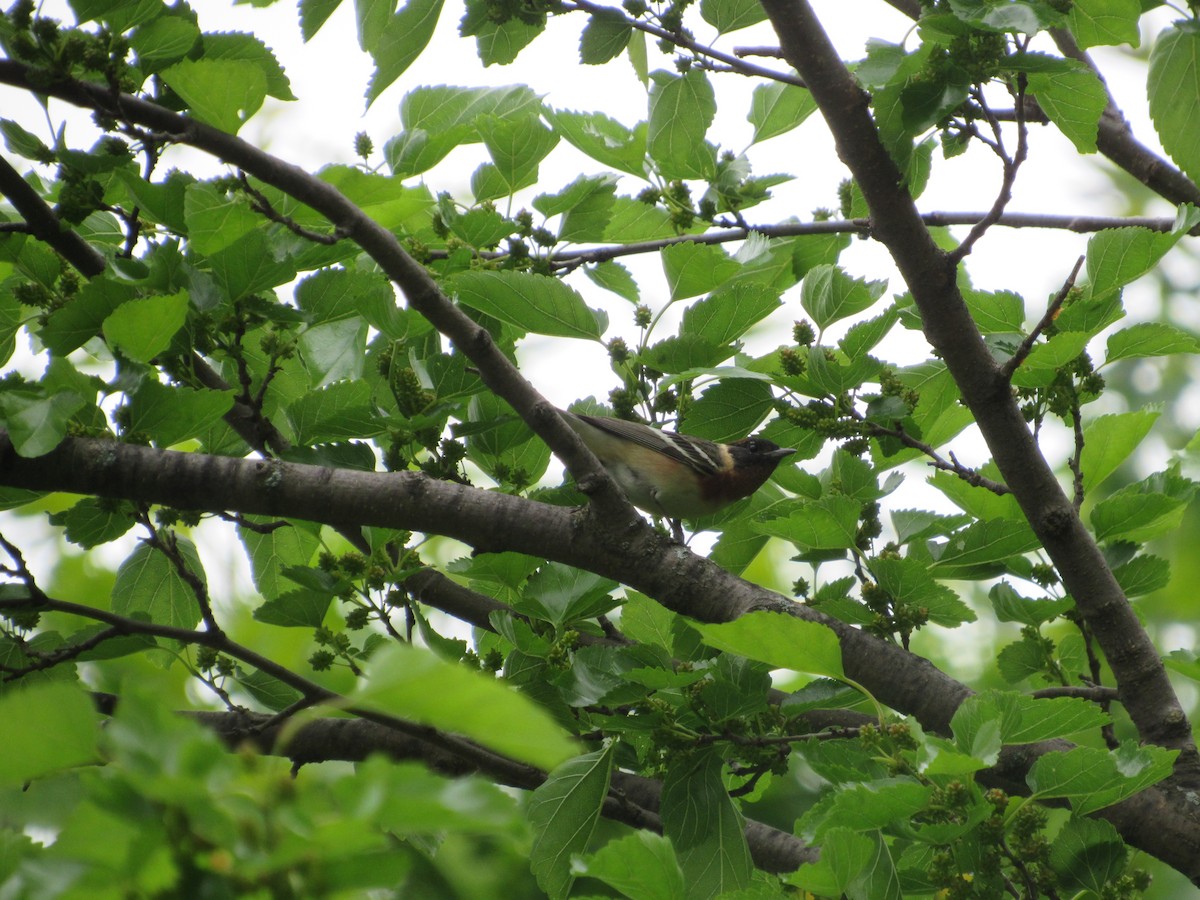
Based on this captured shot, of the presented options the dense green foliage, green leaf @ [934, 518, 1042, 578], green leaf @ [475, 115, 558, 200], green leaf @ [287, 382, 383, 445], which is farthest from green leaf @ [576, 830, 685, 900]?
green leaf @ [475, 115, 558, 200]

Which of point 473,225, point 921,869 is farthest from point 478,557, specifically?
point 921,869

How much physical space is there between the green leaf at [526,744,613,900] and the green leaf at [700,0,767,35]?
2789 millimetres

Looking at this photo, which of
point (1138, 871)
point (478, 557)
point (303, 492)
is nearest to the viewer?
point (1138, 871)

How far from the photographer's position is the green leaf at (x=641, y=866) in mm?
2057

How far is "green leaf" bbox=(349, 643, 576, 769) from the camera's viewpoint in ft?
3.77

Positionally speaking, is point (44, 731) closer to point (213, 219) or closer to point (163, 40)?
point (213, 219)

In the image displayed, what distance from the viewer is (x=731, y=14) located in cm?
426

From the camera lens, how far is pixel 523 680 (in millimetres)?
3666

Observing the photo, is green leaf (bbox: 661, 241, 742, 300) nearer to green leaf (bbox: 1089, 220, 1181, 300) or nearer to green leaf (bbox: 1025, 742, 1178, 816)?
green leaf (bbox: 1089, 220, 1181, 300)

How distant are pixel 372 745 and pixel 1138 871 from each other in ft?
8.63

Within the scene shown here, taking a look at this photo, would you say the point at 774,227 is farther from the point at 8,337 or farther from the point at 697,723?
the point at 8,337

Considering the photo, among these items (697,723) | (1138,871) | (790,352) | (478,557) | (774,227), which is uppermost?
(774,227)

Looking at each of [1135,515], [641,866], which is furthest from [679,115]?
[641,866]

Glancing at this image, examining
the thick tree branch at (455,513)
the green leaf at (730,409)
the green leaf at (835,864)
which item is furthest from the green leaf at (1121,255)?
the green leaf at (835,864)
